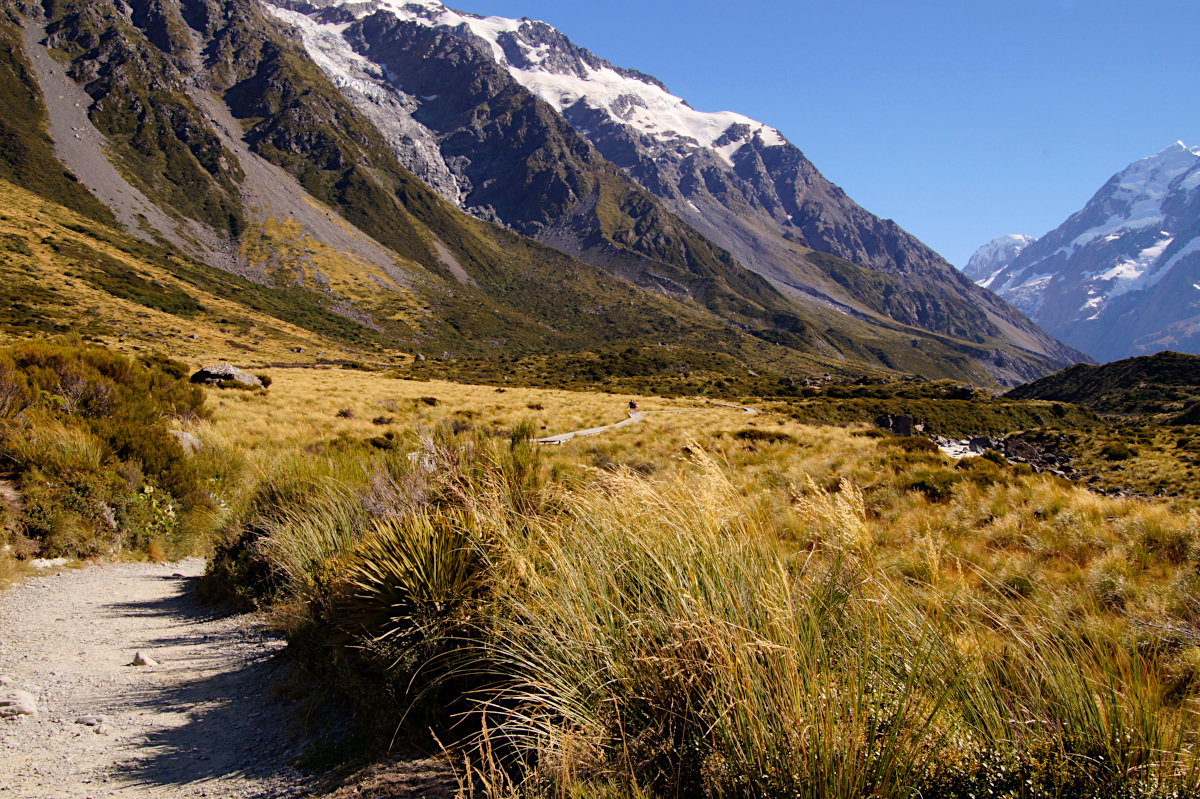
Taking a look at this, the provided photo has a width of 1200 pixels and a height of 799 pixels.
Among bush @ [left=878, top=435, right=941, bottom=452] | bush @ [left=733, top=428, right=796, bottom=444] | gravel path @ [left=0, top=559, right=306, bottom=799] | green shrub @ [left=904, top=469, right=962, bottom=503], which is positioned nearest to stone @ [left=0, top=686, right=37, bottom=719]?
gravel path @ [left=0, top=559, right=306, bottom=799]

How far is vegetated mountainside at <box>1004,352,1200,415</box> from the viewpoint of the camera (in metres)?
56.6

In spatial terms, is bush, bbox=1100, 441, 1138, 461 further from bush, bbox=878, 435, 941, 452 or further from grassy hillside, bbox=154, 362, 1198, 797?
grassy hillside, bbox=154, 362, 1198, 797

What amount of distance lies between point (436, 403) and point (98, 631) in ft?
73.4

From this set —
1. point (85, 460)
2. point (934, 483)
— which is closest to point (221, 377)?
point (85, 460)

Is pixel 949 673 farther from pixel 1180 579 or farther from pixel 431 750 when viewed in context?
pixel 1180 579

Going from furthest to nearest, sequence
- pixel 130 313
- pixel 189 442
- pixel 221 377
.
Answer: pixel 130 313 → pixel 221 377 → pixel 189 442

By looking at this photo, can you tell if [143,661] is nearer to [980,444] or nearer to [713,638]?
[713,638]

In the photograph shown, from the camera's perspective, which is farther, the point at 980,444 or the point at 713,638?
the point at 980,444

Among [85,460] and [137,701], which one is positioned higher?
[85,460]

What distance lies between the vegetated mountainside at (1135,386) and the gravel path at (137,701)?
7133cm

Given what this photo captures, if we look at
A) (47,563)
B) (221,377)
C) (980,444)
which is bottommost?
(47,563)

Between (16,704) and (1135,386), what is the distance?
90073 mm

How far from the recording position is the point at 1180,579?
4645 millimetres

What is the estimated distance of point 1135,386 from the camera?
63406 mm
